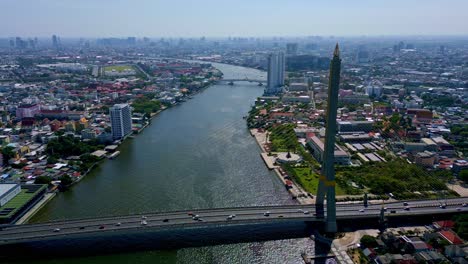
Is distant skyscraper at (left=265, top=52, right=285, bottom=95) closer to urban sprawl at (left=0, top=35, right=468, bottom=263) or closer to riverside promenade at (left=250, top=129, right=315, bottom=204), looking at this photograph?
urban sprawl at (left=0, top=35, right=468, bottom=263)

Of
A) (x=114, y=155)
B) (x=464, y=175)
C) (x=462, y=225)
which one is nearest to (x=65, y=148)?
(x=114, y=155)

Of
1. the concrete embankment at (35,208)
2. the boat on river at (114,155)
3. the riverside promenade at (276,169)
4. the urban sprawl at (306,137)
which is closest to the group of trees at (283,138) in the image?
the urban sprawl at (306,137)

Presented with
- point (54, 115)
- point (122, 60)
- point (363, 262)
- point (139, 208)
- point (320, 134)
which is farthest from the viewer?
point (122, 60)

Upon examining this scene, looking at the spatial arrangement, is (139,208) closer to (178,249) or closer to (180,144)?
(178,249)

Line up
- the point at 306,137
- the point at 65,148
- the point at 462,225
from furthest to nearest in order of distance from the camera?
the point at 306,137 → the point at 65,148 → the point at 462,225

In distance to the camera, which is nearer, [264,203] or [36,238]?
[36,238]

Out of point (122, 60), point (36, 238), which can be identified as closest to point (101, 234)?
point (36, 238)

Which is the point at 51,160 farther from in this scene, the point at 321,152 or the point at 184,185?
the point at 321,152
